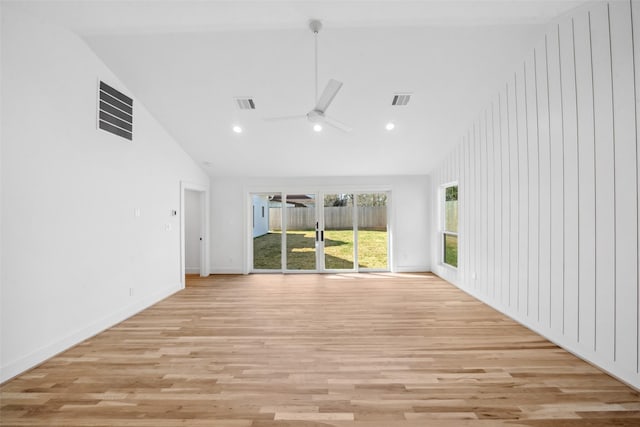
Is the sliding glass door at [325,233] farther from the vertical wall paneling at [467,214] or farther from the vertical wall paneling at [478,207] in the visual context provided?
the vertical wall paneling at [478,207]

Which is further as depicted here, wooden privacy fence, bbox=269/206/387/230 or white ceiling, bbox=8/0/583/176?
wooden privacy fence, bbox=269/206/387/230

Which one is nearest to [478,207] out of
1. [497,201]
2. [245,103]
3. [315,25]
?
[497,201]

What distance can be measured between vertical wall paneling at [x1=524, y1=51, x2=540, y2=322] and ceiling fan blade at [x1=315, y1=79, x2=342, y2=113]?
7.58 ft

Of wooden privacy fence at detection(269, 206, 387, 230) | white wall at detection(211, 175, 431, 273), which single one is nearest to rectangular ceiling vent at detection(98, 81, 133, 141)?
white wall at detection(211, 175, 431, 273)

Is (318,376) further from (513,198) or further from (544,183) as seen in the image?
(513,198)

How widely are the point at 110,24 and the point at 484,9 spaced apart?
11.6ft

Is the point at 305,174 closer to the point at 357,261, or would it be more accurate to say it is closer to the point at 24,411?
the point at 357,261

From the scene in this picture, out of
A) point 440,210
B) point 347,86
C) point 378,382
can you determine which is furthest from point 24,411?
point 440,210

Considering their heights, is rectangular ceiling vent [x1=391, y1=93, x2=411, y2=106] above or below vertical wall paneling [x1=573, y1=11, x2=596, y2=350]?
above

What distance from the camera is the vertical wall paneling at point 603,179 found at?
93.0 inches

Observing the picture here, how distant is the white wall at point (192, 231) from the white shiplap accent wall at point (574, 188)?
5780mm

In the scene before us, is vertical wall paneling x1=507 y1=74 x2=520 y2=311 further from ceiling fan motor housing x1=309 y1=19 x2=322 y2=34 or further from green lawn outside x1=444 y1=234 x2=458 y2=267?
ceiling fan motor housing x1=309 y1=19 x2=322 y2=34

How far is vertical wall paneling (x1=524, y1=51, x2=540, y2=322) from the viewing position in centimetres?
319

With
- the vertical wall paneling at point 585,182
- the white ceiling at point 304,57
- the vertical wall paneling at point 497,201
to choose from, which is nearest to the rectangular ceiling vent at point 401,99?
the white ceiling at point 304,57
